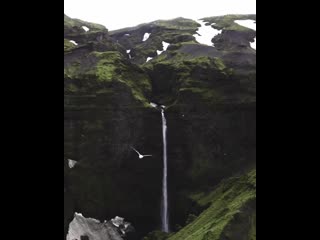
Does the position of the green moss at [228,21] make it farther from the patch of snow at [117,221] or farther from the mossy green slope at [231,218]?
the mossy green slope at [231,218]

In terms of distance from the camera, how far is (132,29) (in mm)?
74812

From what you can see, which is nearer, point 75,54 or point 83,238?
point 83,238

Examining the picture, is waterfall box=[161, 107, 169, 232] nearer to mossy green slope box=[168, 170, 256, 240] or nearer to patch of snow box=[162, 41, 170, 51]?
mossy green slope box=[168, 170, 256, 240]

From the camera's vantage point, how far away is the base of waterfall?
33656 millimetres

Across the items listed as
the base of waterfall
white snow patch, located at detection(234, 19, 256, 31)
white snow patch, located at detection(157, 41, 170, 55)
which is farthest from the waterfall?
white snow patch, located at detection(234, 19, 256, 31)

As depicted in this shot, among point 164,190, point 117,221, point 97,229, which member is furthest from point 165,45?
point 97,229

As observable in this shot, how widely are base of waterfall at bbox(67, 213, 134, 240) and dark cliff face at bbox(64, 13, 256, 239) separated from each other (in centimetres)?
115

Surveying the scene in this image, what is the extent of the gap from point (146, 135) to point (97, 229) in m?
9.77
